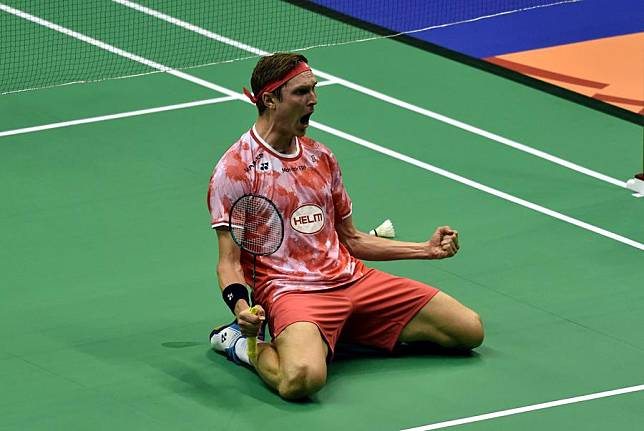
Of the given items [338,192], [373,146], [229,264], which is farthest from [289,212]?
[373,146]

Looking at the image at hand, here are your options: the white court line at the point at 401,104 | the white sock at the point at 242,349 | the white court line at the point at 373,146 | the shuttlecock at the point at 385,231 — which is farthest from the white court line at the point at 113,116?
the white sock at the point at 242,349

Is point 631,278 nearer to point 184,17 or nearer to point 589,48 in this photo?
point 589,48

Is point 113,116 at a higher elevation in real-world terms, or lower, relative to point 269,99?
lower

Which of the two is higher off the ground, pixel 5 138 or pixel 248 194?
pixel 248 194

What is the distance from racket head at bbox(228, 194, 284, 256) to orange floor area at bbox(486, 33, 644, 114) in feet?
21.0

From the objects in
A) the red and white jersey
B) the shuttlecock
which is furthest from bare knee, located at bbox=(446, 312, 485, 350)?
the shuttlecock

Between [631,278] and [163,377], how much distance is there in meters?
3.67

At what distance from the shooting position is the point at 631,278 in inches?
498

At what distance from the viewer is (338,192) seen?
11.4 m

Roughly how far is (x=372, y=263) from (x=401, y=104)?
3.53m

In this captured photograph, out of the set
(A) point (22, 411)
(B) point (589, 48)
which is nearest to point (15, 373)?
(A) point (22, 411)

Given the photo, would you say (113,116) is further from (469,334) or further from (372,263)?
(469,334)

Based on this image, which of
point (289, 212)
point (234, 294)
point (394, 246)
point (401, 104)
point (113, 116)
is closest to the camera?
point (234, 294)

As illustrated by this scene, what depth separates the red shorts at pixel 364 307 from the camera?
10961 millimetres
